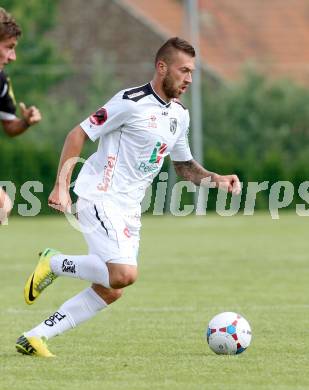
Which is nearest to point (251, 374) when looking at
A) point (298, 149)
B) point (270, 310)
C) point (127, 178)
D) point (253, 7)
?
point (127, 178)

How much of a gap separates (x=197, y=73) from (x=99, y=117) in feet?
97.4

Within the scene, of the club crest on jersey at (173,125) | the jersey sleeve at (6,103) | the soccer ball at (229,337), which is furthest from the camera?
the jersey sleeve at (6,103)

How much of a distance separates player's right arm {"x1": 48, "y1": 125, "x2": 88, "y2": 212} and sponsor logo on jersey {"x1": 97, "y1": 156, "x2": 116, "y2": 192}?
0.28 m

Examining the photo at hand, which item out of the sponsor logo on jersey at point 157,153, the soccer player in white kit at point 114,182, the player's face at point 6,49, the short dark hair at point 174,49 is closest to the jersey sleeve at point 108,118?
the soccer player in white kit at point 114,182

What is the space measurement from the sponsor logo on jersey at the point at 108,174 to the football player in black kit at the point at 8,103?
694 millimetres

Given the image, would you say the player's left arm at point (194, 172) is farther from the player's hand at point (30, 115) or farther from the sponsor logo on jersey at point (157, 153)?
the player's hand at point (30, 115)

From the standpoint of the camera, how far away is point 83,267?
8.52 metres

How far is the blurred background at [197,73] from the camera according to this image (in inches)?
1487

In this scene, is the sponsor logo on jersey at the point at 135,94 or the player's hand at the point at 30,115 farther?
the player's hand at the point at 30,115

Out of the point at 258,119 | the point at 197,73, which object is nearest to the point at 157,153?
the point at 197,73

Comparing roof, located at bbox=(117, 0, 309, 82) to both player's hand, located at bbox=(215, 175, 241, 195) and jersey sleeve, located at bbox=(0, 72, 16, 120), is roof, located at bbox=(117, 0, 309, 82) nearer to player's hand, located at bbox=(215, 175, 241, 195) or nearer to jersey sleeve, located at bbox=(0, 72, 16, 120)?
jersey sleeve, located at bbox=(0, 72, 16, 120)

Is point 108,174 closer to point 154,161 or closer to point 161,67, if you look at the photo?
point 154,161

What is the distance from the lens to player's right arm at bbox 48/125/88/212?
8.11 meters

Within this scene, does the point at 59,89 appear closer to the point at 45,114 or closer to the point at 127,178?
the point at 45,114
